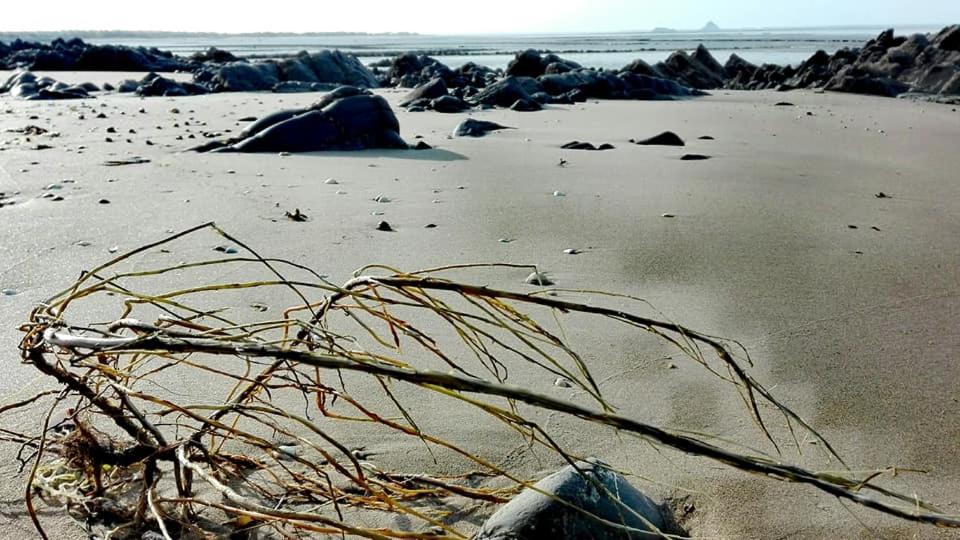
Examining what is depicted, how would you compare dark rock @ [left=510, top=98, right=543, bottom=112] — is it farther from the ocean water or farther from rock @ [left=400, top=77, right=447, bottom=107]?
the ocean water

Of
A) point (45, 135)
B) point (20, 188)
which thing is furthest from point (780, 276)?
point (45, 135)

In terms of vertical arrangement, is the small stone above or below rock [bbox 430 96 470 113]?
above

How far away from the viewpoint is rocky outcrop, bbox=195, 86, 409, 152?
22.7 feet

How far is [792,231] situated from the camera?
4.08 metres

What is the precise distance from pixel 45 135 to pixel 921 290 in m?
8.06

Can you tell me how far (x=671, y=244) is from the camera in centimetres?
383

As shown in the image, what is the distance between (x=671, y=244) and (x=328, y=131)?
411 centimetres

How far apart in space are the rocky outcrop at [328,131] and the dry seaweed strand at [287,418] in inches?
177

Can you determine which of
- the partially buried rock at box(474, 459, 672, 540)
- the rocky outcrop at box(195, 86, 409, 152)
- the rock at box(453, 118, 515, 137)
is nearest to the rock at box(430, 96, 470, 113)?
the rock at box(453, 118, 515, 137)

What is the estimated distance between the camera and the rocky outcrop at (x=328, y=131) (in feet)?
22.7

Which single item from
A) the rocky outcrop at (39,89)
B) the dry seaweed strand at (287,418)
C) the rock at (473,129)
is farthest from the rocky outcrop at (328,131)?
the rocky outcrop at (39,89)

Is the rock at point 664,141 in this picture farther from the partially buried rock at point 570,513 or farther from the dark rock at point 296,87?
the dark rock at point 296,87

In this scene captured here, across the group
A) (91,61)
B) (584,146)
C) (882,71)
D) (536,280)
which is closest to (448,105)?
(584,146)

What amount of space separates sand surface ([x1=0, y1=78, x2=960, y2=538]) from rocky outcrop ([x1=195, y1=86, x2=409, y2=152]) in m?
0.33
